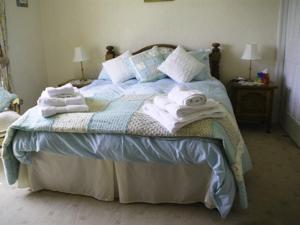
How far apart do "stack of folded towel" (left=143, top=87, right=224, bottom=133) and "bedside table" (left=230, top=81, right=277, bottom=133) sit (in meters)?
1.66

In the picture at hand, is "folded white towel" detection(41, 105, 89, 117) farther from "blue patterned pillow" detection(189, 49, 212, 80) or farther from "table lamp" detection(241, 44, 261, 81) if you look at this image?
"table lamp" detection(241, 44, 261, 81)

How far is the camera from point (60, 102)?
2.37 m

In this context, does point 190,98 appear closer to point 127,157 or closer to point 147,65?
point 127,157

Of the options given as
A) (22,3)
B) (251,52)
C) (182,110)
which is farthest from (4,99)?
(251,52)

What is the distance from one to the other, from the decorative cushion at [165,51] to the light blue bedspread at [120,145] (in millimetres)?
1516

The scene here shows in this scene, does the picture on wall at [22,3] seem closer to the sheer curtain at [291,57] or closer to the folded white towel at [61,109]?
the folded white towel at [61,109]

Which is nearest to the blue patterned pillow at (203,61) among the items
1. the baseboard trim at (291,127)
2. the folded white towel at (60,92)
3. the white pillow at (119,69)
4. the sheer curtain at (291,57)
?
the white pillow at (119,69)

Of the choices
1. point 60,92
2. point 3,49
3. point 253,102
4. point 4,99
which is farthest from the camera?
point 253,102

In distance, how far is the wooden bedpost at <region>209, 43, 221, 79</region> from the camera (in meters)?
3.84

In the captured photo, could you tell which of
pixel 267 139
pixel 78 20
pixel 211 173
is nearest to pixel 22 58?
pixel 78 20

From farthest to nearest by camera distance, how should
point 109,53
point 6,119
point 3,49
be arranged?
point 109,53 < point 3,49 < point 6,119

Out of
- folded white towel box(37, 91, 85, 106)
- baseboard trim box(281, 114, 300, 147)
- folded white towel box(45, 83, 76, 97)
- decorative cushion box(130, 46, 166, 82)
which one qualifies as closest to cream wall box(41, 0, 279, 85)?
decorative cushion box(130, 46, 166, 82)

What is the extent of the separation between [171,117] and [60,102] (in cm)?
97

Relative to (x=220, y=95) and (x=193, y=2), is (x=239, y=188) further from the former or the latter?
(x=193, y=2)
